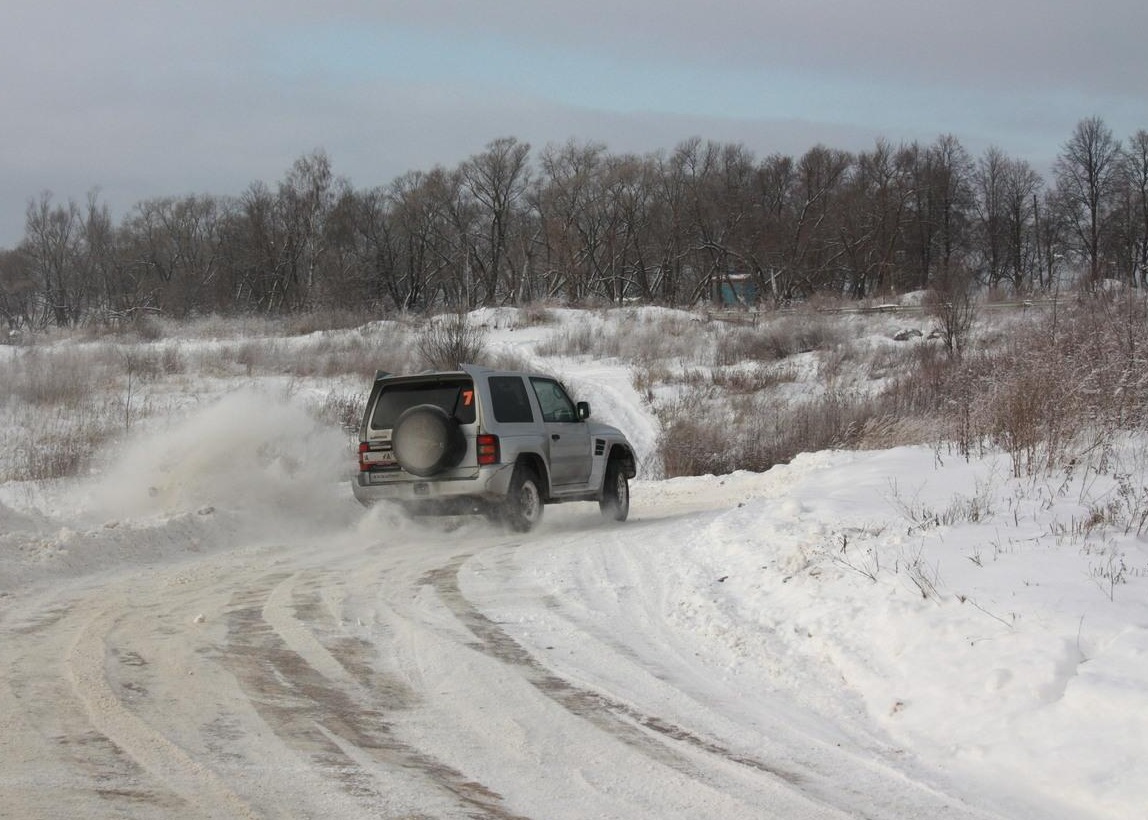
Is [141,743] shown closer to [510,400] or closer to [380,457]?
[380,457]

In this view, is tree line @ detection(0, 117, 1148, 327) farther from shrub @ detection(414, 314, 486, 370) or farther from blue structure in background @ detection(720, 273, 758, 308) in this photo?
shrub @ detection(414, 314, 486, 370)

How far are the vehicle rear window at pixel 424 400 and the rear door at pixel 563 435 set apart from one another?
4.46 ft

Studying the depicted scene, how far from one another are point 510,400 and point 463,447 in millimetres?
1062

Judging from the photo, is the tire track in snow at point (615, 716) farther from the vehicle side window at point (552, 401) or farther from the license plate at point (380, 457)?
the vehicle side window at point (552, 401)

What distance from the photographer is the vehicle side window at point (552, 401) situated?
13.6 metres

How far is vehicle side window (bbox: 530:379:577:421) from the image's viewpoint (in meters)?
13.6

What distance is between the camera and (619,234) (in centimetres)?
6700

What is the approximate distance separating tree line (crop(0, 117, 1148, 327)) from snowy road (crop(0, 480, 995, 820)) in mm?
53732

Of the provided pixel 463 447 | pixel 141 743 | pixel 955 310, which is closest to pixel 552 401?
pixel 463 447

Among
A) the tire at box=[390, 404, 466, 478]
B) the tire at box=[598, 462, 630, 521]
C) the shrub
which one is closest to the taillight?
the tire at box=[390, 404, 466, 478]

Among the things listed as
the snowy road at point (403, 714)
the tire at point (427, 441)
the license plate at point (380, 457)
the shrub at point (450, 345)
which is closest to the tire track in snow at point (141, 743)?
the snowy road at point (403, 714)

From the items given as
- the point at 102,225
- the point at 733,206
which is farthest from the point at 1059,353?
the point at 102,225

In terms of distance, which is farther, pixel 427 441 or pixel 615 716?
pixel 427 441

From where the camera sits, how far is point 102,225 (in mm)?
76625
